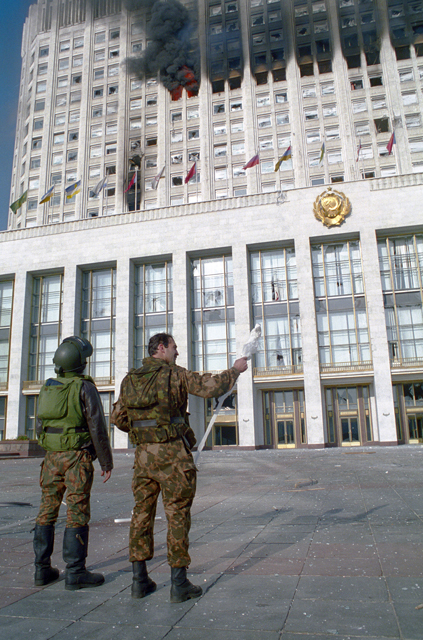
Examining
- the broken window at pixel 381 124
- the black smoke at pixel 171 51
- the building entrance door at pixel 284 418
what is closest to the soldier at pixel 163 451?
the building entrance door at pixel 284 418

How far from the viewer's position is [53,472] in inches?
153

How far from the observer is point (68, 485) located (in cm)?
380

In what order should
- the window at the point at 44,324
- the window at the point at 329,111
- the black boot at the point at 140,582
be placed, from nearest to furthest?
the black boot at the point at 140,582 → the window at the point at 44,324 → the window at the point at 329,111

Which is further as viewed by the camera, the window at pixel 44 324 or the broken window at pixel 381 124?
the broken window at pixel 381 124

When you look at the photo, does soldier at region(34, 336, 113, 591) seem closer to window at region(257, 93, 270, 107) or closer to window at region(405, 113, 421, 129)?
window at region(405, 113, 421, 129)

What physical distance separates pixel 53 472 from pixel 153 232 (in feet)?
98.8

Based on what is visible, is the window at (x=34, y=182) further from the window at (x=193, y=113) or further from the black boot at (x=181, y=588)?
the black boot at (x=181, y=588)

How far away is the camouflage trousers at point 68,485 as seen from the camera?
3754 millimetres

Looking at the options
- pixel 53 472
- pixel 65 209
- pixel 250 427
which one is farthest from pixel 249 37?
pixel 53 472

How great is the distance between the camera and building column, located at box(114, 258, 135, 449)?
31.3m

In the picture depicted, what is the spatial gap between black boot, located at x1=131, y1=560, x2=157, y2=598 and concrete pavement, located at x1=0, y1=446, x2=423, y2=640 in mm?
52

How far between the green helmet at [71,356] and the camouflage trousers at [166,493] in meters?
1.10

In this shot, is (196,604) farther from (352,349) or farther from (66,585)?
(352,349)

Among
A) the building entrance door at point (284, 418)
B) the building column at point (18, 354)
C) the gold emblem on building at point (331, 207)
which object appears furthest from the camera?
the building column at point (18, 354)
